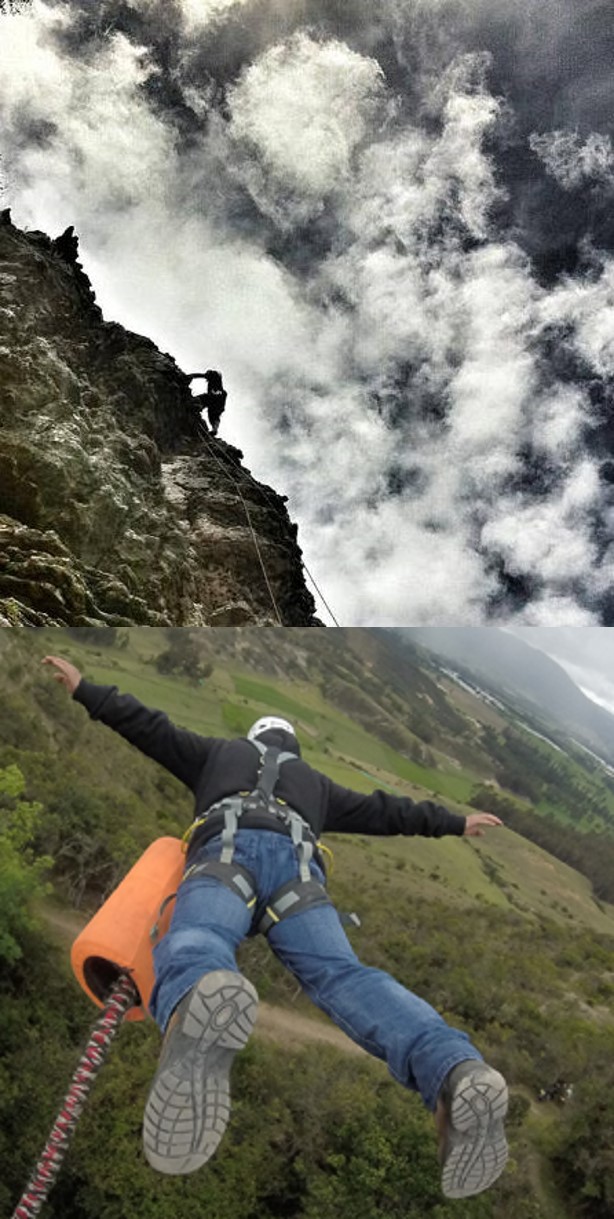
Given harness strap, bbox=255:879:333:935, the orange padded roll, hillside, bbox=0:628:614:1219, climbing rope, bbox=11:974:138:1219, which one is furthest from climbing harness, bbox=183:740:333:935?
hillside, bbox=0:628:614:1219

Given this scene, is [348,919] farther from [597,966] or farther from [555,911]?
[597,966]

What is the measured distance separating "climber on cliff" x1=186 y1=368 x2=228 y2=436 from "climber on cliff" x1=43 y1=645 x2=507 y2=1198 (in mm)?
31728

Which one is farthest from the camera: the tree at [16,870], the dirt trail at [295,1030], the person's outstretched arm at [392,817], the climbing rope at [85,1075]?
the tree at [16,870]

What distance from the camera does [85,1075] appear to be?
12.0 ft

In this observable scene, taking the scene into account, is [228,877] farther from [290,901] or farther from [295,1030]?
[295,1030]

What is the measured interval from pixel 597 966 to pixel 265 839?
554cm

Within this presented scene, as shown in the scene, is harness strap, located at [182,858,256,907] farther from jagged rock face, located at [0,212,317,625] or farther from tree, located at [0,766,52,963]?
jagged rock face, located at [0,212,317,625]

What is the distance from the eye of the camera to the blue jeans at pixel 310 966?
296 cm

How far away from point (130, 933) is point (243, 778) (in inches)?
33.7

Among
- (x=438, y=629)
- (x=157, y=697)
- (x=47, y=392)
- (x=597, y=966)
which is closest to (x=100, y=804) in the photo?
(x=157, y=697)

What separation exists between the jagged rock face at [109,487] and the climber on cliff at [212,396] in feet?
1.90

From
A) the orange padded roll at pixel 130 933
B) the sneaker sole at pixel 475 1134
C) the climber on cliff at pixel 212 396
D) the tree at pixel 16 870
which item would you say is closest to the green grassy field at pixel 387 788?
the tree at pixel 16 870

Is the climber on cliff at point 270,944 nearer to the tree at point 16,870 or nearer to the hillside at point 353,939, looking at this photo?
the hillside at point 353,939

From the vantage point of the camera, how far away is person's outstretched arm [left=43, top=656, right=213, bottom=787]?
407 centimetres
